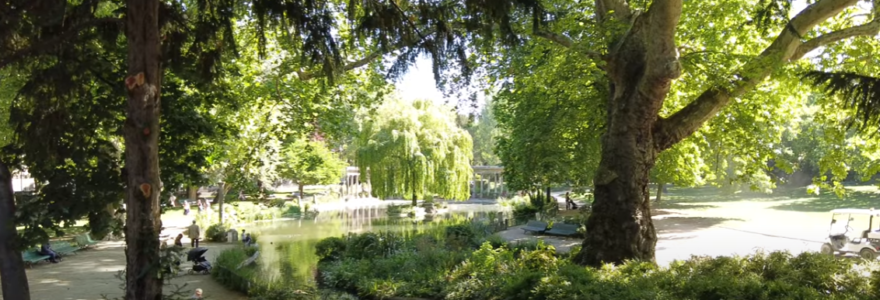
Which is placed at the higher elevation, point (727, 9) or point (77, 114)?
point (727, 9)

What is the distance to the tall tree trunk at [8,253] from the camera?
732 cm

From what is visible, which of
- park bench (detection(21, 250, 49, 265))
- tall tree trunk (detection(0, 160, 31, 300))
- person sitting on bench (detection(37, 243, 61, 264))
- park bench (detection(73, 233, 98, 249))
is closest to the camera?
tall tree trunk (detection(0, 160, 31, 300))

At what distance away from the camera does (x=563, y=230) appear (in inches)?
823

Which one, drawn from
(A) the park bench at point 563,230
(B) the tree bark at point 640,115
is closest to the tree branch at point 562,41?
(B) the tree bark at point 640,115

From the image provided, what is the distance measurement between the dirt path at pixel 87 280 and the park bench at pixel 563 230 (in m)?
11.3

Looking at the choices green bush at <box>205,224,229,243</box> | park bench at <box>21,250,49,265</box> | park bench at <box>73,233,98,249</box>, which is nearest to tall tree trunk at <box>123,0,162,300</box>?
park bench at <box>21,250,49,265</box>

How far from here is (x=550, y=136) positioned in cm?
1770

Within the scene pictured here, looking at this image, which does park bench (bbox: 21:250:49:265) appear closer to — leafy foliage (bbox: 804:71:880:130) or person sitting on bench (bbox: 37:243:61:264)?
person sitting on bench (bbox: 37:243:61:264)

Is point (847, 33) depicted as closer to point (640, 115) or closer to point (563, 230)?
point (640, 115)

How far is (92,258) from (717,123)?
58.9 feet

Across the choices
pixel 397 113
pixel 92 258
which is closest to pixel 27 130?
pixel 92 258

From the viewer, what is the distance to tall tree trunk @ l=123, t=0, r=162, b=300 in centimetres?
582

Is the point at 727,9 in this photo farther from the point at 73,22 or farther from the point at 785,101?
the point at 73,22

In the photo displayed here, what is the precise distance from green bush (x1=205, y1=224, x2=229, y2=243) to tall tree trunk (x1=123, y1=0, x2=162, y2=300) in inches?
767
